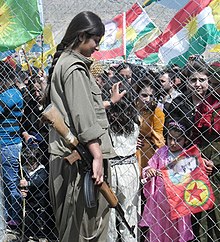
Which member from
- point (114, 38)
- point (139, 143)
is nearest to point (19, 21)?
point (114, 38)

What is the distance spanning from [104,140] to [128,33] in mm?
2720

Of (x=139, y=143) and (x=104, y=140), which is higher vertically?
(x=104, y=140)

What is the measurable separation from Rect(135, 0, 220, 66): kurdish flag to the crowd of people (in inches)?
4.6

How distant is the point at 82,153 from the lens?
102 inches

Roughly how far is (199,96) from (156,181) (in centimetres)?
73

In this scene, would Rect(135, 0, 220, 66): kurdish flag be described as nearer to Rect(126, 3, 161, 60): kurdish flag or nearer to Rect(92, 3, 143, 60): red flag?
Rect(92, 3, 143, 60): red flag

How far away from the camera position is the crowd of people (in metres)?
2.69

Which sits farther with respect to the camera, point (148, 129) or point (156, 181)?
point (148, 129)

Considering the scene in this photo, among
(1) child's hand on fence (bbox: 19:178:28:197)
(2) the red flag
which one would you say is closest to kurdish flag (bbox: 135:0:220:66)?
(2) the red flag

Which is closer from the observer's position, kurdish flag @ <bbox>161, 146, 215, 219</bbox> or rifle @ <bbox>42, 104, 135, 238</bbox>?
rifle @ <bbox>42, 104, 135, 238</bbox>

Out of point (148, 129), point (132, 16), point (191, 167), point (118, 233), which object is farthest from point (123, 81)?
point (132, 16)

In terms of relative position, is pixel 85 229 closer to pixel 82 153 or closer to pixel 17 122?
pixel 82 153

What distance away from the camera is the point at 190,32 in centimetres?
337

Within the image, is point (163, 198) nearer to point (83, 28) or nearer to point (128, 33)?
point (83, 28)
